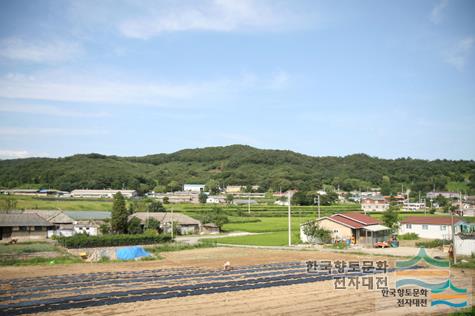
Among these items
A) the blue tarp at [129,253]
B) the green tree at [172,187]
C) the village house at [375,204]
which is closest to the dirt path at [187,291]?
the blue tarp at [129,253]

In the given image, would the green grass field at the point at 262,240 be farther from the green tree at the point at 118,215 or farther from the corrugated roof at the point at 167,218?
the green tree at the point at 118,215

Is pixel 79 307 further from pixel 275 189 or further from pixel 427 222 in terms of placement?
pixel 275 189

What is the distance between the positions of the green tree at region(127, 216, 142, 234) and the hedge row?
15.8ft

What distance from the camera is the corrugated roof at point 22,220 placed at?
39466 millimetres

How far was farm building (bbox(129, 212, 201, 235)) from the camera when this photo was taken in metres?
47.4

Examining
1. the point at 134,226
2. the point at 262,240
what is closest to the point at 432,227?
the point at 262,240

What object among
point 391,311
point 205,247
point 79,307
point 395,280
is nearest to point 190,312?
point 79,307

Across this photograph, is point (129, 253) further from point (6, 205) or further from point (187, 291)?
point (6, 205)

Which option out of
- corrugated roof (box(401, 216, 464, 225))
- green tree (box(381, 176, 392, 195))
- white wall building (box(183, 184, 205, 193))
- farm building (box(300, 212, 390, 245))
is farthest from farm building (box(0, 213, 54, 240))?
green tree (box(381, 176, 392, 195))

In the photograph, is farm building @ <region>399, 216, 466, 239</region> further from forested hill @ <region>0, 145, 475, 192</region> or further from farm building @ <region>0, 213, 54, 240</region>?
forested hill @ <region>0, 145, 475, 192</region>

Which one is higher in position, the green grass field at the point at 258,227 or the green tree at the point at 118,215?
the green tree at the point at 118,215

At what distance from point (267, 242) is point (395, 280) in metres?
19.8

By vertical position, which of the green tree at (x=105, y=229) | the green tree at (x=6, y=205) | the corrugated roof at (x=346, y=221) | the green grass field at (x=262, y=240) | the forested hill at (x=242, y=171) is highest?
the forested hill at (x=242, y=171)

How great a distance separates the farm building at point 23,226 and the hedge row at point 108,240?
6.93 metres
